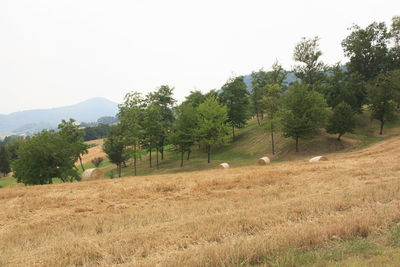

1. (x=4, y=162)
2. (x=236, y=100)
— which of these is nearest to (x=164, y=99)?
(x=236, y=100)

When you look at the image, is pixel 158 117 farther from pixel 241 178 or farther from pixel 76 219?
pixel 76 219

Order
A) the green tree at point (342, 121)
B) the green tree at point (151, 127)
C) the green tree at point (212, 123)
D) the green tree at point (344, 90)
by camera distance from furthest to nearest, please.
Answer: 1. the green tree at point (344, 90)
2. the green tree at point (151, 127)
3. the green tree at point (212, 123)
4. the green tree at point (342, 121)

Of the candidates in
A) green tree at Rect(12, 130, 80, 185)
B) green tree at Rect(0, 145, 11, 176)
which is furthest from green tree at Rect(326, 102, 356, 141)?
green tree at Rect(0, 145, 11, 176)

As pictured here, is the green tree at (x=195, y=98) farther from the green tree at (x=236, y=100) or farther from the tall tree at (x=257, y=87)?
the tall tree at (x=257, y=87)

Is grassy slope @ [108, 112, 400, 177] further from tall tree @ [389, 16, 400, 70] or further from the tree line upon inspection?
tall tree @ [389, 16, 400, 70]

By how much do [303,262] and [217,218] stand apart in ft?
9.25

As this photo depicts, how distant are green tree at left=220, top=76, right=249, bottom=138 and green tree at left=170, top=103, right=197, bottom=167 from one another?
41.6 ft

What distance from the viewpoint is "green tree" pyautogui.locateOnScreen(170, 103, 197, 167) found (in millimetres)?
37938

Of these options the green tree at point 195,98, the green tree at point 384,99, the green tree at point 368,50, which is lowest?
the green tree at point 384,99

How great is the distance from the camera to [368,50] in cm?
5119

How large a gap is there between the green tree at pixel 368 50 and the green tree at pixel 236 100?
1027 inches

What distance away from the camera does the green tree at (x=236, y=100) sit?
50219 mm

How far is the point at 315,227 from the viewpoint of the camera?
4.87 m

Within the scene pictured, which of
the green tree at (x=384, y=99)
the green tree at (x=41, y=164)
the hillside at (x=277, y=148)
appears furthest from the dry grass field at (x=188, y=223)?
the green tree at (x=384, y=99)
